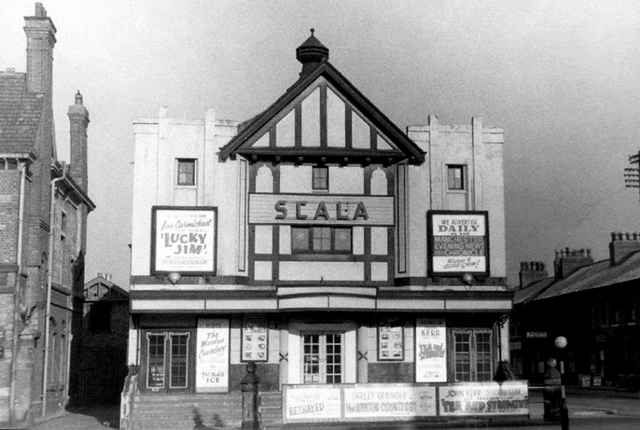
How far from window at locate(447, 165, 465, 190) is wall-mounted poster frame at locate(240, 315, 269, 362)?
8.52 m

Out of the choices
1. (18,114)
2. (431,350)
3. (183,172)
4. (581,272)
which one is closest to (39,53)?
(18,114)

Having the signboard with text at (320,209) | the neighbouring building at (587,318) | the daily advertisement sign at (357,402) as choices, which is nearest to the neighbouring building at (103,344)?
the signboard with text at (320,209)

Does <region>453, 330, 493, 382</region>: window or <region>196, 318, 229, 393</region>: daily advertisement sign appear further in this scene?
<region>453, 330, 493, 382</region>: window

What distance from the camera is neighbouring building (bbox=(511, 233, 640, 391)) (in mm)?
53219

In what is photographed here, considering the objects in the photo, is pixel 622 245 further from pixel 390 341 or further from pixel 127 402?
pixel 127 402

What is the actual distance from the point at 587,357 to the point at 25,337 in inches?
1736

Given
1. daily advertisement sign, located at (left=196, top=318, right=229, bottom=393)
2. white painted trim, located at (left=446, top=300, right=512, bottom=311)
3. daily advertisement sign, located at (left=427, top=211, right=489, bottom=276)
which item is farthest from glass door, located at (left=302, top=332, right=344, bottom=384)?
daily advertisement sign, located at (left=427, top=211, right=489, bottom=276)

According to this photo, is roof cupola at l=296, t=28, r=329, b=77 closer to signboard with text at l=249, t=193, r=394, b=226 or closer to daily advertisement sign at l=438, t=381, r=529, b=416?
signboard with text at l=249, t=193, r=394, b=226

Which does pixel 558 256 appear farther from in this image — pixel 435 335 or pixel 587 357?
pixel 435 335

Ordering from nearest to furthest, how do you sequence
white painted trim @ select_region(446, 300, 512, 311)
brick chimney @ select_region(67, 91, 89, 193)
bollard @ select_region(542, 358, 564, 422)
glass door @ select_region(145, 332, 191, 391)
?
bollard @ select_region(542, 358, 564, 422) → glass door @ select_region(145, 332, 191, 391) → white painted trim @ select_region(446, 300, 512, 311) → brick chimney @ select_region(67, 91, 89, 193)

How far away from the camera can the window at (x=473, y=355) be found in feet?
99.3

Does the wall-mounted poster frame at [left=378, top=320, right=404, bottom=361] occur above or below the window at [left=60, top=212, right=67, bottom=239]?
below

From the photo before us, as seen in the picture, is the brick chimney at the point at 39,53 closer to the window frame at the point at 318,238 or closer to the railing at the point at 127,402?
the window frame at the point at 318,238

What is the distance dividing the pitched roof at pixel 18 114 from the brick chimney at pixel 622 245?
42.7 meters
